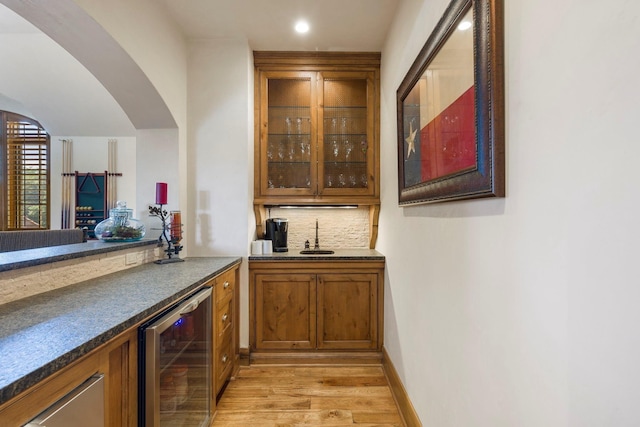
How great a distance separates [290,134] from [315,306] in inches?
64.5

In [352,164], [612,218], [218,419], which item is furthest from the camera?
[352,164]

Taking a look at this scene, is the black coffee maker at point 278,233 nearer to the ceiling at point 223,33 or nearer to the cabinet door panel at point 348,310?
the cabinet door panel at point 348,310

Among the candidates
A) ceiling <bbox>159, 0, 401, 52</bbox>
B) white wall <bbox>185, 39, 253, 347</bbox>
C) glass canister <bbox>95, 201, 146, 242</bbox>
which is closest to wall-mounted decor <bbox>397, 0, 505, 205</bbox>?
ceiling <bbox>159, 0, 401, 52</bbox>

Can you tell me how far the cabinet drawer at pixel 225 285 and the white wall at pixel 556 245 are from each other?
4.72 ft

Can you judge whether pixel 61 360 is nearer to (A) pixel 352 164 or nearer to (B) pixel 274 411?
(B) pixel 274 411

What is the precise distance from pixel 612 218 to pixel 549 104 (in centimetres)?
31

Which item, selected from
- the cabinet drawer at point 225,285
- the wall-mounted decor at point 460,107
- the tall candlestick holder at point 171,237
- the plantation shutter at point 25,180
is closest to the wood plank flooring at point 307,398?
the cabinet drawer at point 225,285

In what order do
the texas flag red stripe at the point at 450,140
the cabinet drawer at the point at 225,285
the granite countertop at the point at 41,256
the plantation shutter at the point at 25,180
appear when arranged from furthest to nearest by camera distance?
the plantation shutter at the point at 25,180, the cabinet drawer at the point at 225,285, the granite countertop at the point at 41,256, the texas flag red stripe at the point at 450,140

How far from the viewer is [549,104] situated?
0.70 m

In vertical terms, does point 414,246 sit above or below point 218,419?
above

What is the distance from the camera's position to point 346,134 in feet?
9.50

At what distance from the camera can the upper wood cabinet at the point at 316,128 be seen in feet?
9.28

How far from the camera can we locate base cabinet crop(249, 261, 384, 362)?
8.42 ft

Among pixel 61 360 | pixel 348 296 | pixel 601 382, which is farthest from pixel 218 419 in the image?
pixel 601 382
